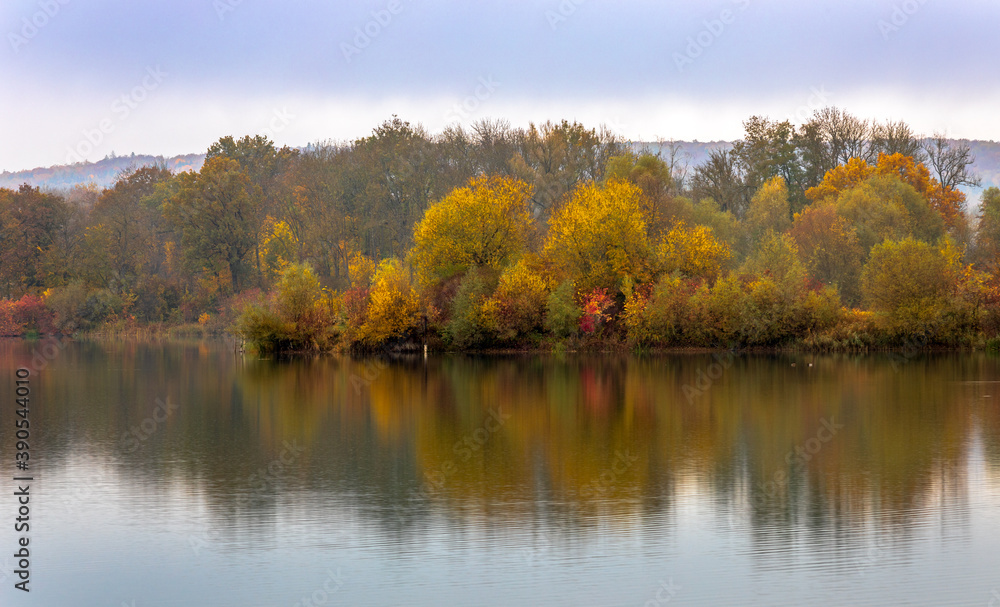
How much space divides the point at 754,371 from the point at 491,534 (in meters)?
29.3

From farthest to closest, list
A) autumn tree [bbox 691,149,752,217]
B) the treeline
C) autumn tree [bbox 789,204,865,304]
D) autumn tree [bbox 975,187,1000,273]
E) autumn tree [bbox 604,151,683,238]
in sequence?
autumn tree [bbox 691,149,752,217], autumn tree [bbox 975,187,1000,273], autumn tree [bbox 604,151,683,238], autumn tree [bbox 789,204,865,304], the treeline

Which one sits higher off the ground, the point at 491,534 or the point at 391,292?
the point at 391,292

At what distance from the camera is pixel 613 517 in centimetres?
1439

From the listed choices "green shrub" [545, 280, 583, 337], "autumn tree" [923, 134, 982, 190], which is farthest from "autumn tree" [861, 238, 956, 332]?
"autumn tree" [923, 134, 982, 190]

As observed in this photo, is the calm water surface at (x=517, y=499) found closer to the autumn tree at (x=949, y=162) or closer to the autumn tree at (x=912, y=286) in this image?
the autumn tree at (x=912, y=286)

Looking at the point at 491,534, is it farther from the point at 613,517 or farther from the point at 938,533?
the point at 938,533

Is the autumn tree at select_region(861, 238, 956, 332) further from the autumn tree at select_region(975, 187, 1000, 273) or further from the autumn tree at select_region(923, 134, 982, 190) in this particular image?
the autumn tree at select_region(923, 134, 982, 190)

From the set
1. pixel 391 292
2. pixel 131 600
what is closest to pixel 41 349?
pixel 391 292
